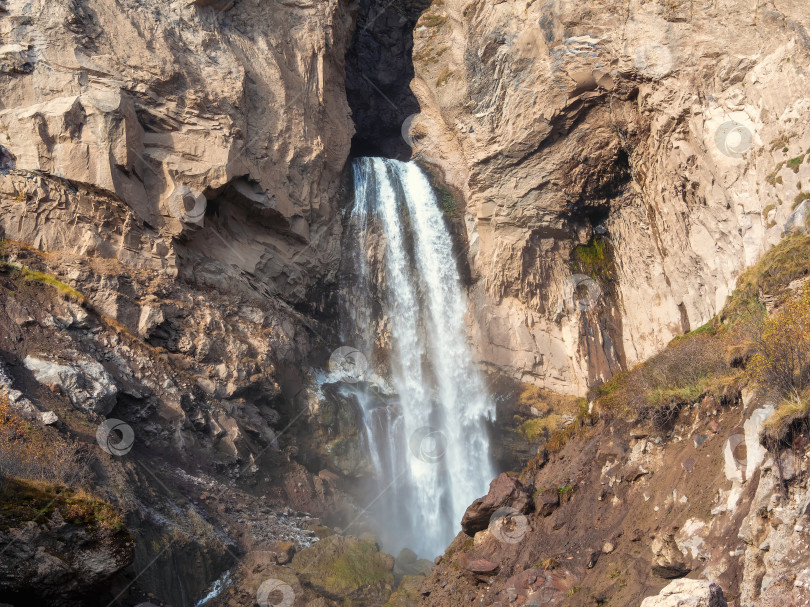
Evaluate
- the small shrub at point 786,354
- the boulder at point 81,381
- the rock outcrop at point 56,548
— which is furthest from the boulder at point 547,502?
the boulder at point 81,381

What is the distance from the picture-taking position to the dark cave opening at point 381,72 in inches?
1540

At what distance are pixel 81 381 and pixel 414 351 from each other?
50.2ft

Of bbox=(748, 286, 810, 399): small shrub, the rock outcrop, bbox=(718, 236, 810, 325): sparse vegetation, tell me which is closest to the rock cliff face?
the rock outcrop

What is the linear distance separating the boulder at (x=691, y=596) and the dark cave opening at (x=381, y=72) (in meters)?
33.7

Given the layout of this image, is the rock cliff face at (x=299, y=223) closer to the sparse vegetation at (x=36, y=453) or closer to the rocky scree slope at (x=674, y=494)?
the rocky scree slope at (x=674, y=494)

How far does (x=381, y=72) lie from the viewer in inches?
1549

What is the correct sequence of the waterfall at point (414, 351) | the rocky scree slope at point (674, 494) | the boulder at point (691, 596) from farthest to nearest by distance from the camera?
the waterfall at point (414, 351)
the rocky scree slope at point (674, 494)
the boulder at point (691, 596)

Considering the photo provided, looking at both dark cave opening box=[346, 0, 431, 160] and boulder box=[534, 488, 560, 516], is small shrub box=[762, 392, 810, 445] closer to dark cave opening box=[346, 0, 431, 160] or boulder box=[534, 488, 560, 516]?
boulder box=[534, 488, 560, 516]

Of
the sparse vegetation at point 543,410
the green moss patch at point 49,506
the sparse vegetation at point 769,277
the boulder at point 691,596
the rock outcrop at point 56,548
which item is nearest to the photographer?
the boulder at point 691,596

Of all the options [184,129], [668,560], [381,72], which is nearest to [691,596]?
[668,560]

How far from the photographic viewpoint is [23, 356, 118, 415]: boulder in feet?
57.4

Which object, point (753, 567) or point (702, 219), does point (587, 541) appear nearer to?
point (753, 567)

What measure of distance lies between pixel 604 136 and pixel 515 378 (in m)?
11.2

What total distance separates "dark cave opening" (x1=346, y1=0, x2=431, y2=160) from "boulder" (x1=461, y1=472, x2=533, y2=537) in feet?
86.3
